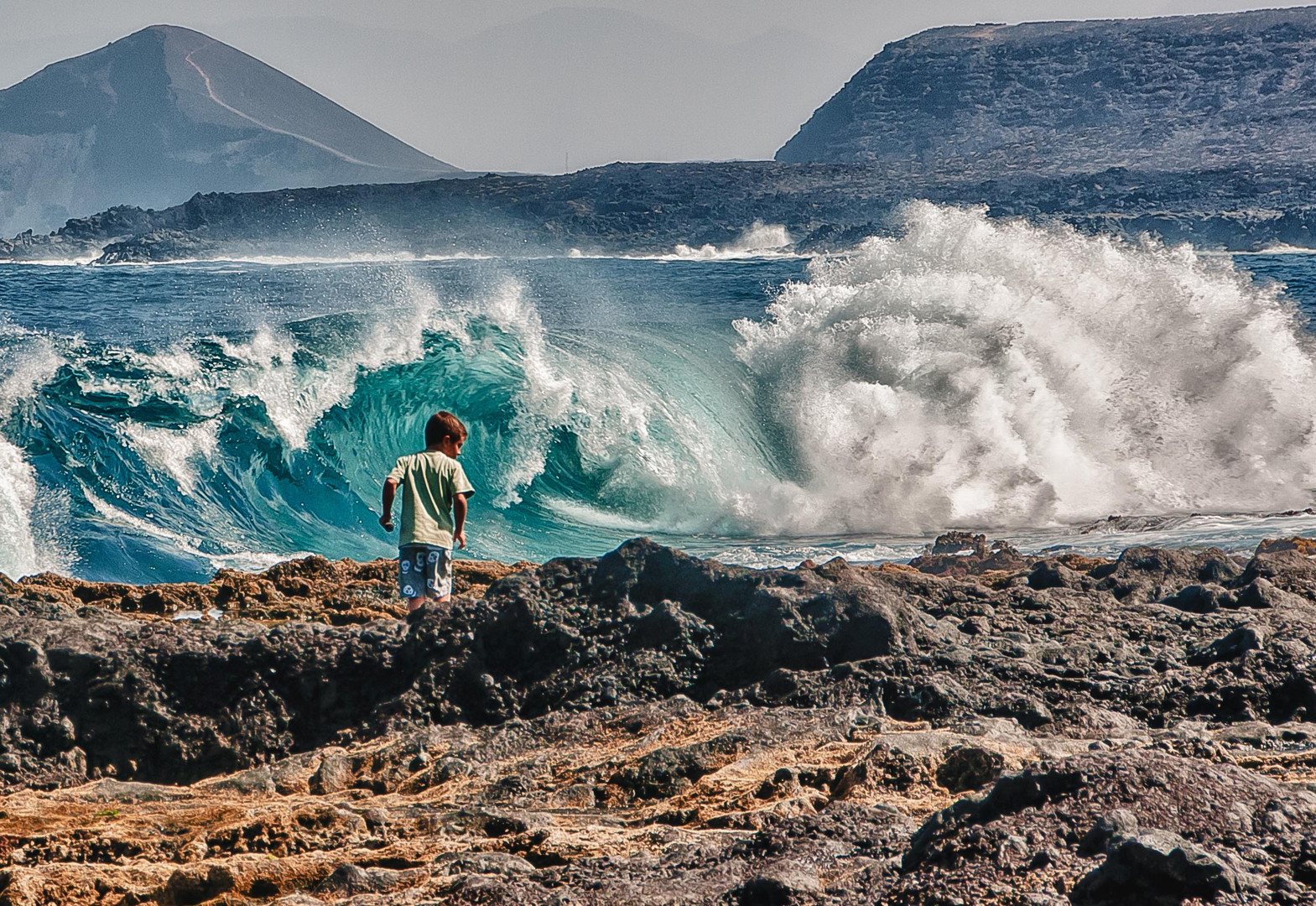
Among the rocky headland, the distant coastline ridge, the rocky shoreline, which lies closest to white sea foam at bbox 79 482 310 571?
the rocky shoreline

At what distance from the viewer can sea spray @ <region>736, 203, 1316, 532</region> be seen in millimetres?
12805

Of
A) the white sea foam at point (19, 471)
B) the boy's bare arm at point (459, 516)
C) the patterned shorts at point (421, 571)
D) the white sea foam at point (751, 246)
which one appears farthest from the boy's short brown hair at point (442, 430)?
the white sea foam at point (751, 246)

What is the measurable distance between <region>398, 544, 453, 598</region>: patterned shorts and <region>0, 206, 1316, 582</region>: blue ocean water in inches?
187

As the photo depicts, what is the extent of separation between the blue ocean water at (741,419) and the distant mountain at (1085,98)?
3858 inches

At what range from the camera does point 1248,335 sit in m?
14.4

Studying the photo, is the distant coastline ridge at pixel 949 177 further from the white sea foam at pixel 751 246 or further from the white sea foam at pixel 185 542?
the white sea foam at pixel 185 542

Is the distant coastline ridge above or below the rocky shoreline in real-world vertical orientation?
above

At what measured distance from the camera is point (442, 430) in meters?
5.53

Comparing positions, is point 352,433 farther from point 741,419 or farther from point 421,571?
point 421,571

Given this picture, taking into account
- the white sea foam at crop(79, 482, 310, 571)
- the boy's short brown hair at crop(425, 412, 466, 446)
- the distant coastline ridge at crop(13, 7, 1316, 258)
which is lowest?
the white sea foam at crop(79, 482, 310, 571)

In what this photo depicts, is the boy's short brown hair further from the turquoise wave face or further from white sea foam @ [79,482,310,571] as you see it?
the turquoise wave face

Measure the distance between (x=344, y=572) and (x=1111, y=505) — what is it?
8060mm

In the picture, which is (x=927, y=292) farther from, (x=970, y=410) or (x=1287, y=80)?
(x=1287, y=80)

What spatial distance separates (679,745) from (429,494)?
1894 millimetres
